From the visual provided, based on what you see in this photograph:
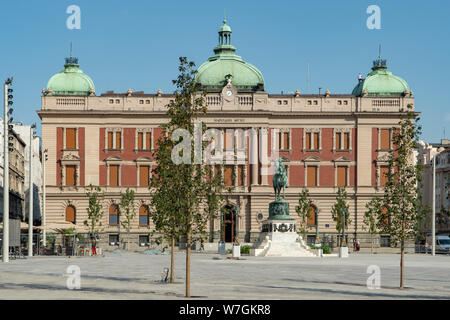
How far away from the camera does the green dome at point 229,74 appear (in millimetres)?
94688

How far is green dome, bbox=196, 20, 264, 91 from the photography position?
311 ft

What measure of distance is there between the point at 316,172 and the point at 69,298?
71.7 meters

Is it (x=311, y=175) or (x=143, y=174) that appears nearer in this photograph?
(x=143, y=174)

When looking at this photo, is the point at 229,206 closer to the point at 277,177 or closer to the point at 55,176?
the point at 55,176

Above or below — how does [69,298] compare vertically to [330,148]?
below

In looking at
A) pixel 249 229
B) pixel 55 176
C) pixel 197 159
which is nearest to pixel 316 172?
pixel 249 229

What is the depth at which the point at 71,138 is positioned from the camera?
9281cm

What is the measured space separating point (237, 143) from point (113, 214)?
16.3 metres

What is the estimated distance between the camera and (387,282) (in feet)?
111

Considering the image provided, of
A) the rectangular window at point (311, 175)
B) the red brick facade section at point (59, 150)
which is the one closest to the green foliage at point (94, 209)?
the red brick facade section at point (59, 150)

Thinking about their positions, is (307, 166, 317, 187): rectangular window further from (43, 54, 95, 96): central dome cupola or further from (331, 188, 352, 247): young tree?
(43, 54, 95, 96): central dome cupola

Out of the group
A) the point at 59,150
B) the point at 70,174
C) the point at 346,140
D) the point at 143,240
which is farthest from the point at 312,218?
the point at 59,150

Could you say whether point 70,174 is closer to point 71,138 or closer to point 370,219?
point 71,138

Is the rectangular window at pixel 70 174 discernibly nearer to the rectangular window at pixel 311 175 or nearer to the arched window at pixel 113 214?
the arched window at pixel 113 214
